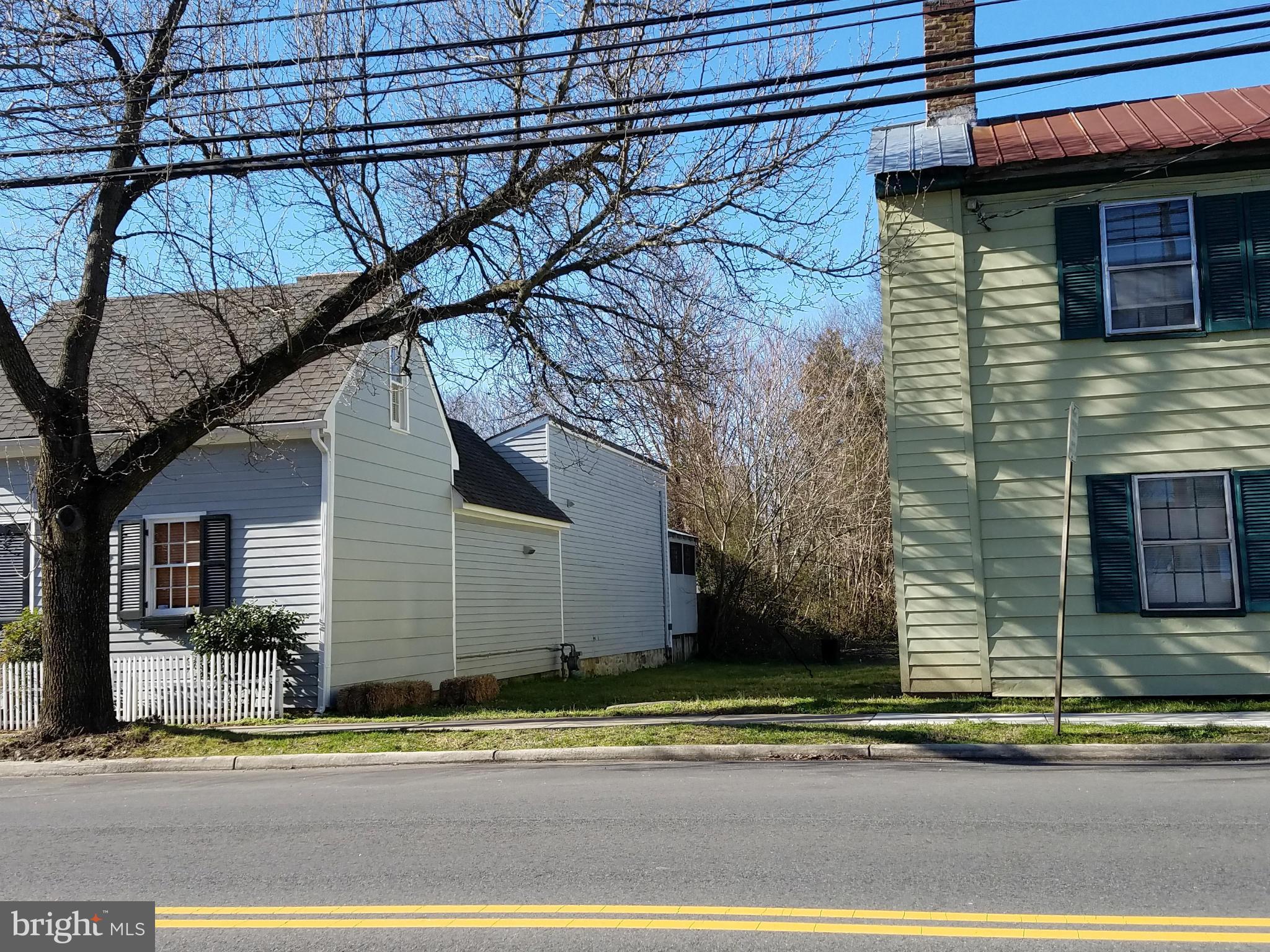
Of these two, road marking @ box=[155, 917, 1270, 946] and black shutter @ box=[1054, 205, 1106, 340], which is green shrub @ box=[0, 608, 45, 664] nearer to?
road marking @ box=[155, 917, 1270, 946]

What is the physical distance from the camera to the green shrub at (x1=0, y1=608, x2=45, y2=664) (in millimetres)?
15648

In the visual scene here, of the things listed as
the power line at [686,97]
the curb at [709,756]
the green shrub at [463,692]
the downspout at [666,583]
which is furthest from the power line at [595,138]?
the downspout at [666,583]

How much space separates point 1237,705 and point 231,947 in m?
10.6

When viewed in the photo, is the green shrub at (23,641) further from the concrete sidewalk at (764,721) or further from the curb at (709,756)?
the curb at (709,756)

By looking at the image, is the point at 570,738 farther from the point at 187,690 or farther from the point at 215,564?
the point at 215,564

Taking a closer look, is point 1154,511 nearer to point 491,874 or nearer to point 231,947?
point 491,874

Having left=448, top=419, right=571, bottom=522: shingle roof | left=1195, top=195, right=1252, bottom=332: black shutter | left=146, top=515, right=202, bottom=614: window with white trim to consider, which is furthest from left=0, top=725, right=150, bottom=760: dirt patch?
left=1195, top=195, right=1252, bottom=332: black shutter

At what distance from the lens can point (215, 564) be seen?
53.1ft

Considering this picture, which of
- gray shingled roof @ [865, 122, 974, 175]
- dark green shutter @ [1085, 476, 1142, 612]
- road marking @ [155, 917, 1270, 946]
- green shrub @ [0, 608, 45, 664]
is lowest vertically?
road marking @ [155, 917, 1270, 946]

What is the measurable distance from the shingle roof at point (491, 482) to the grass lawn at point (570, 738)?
830 cm

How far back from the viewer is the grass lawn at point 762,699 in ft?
40.2

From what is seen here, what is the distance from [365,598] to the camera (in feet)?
55.8

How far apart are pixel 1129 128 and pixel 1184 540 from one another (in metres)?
5.01

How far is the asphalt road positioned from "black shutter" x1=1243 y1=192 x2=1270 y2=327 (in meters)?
5.73
